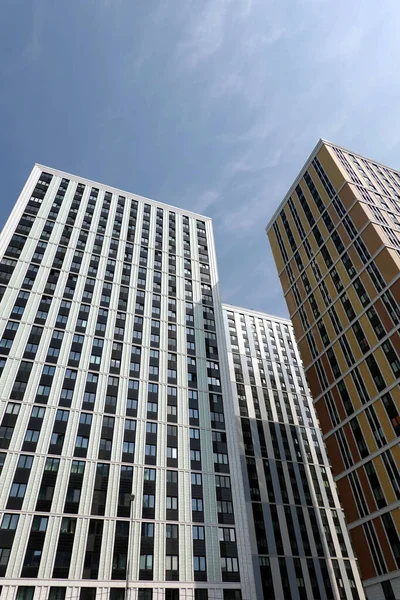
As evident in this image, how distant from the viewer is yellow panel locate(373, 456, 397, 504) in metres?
39.3

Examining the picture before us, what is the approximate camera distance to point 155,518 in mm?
42719

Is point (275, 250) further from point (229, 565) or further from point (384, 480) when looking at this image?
point (229, 565)

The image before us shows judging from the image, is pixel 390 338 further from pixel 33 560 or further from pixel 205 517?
pixel 33 560

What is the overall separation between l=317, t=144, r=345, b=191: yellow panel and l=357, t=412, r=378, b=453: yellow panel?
105 ft

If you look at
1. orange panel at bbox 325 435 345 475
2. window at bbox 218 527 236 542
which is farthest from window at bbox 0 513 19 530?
orange panel at bbox 325 435 345 475

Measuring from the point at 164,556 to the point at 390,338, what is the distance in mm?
32092

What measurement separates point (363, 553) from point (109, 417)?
1192 inches

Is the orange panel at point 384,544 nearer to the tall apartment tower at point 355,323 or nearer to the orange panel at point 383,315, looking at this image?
the tall apartment tower at point 355,323

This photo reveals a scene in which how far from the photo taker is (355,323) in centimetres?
4938

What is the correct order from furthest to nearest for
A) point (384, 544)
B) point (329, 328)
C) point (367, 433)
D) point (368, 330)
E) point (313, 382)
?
point (313, 382) < point (329, 328) < point (368, 330) < point (367, 433) < point (384, 544)

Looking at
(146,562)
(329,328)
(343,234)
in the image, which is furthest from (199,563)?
(343,234)

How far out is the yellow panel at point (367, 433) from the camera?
140 ft

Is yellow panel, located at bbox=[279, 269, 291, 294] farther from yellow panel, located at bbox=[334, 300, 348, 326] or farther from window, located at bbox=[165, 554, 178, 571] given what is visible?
window, located at bbox=[165, 554, 178, 571]

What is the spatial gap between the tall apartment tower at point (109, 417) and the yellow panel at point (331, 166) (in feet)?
84.5
